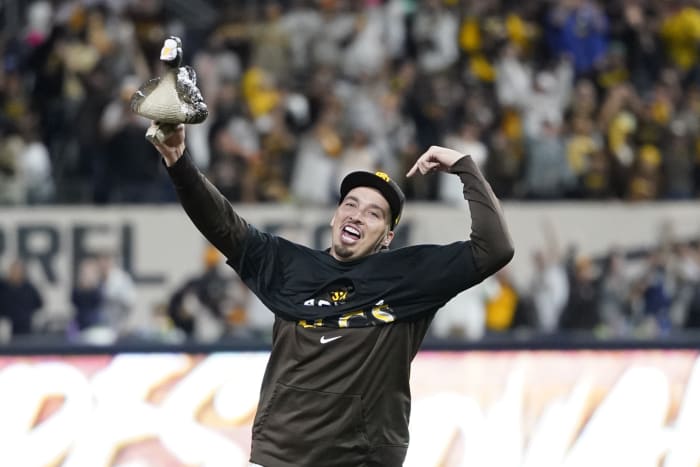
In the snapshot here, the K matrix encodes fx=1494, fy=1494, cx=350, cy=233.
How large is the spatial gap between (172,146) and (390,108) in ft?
32.7

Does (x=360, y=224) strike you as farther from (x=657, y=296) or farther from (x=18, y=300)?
(x=657, y=296)

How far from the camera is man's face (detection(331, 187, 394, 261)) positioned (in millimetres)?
5223

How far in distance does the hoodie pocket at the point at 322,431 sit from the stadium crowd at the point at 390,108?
7.92 metres

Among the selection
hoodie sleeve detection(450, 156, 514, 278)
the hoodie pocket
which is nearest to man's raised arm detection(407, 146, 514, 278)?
hoodie sleeve detection(450, 156, 514, 278)

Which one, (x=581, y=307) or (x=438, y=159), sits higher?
(x=438, y=159)

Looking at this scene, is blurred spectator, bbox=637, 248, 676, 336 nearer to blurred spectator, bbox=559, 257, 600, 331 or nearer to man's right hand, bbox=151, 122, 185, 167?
blurred spectator, bbox=559, 257, 600, 331

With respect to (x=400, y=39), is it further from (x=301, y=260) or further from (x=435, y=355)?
(x=301, y=260)

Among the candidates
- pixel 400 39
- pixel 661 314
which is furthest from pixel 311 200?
pixel 661 314

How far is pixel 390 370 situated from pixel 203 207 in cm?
85

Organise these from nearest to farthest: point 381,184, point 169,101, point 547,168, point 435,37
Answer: point 169,101 → point 381,184 → point 547,168 → point 435,37

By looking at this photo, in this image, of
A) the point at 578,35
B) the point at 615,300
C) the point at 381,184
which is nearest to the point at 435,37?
the point at 578,35

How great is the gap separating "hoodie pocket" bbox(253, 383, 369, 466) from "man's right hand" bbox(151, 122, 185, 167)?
0.89 m

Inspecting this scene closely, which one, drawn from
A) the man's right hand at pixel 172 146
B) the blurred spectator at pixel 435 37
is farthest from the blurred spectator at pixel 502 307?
the man's right hand at pixel 172 146

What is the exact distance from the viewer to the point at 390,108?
14.8m
